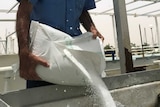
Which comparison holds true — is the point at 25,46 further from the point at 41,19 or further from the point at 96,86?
the point at 96,86

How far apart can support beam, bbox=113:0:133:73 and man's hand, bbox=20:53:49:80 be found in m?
0.72

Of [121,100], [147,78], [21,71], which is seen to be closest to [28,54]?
[21,71]

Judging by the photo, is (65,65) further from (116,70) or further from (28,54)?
(116,70)

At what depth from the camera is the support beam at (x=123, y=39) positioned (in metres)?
1.49

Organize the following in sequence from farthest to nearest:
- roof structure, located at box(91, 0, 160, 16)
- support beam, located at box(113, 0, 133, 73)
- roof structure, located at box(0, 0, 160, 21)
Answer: roof structure, located at box(91, 0, 160, 16) → roof structure, located at box(0, 0, 160, 21) → support beam, located at box(113, 0, 133, 73)

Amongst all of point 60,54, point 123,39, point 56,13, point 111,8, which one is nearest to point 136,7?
point 111,8

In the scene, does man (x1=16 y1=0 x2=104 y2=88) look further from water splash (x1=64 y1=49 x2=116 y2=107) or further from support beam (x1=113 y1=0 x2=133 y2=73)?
support beam (x1=113 y1=0 x2=133 y2=73)

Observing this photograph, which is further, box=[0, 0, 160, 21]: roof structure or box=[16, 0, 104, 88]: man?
box=[0, 0, 160, 21]: roof structure

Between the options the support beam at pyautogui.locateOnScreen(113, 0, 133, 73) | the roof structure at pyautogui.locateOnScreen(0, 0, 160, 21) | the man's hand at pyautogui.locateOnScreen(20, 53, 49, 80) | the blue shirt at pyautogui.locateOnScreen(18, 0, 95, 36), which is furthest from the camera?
the roof structure at pyautogui.locateOnScreen(0, 0, 160, 21)

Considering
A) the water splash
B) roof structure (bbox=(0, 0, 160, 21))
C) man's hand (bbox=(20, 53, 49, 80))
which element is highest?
roof structure (bbox=(0, 0, 160, 21))

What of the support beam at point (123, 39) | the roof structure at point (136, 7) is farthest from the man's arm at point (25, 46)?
the roof structure at point (136, 7)

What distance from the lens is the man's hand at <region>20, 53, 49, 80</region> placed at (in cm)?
88

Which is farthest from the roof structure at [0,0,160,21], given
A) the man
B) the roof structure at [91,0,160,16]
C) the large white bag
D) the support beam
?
the large white bag

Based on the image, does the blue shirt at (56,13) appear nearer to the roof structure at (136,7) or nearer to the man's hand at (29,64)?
the man's hand at (29,64)
